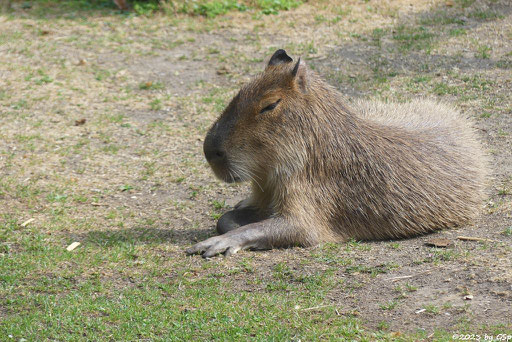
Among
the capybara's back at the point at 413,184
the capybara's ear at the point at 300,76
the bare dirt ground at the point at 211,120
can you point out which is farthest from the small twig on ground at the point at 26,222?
the capybara's back at the point at 413,184

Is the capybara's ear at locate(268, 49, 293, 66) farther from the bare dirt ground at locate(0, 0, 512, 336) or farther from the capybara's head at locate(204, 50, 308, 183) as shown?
the bare dirt ground at locate(0, 0, 512, 336)

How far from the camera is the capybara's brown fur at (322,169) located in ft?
15.3

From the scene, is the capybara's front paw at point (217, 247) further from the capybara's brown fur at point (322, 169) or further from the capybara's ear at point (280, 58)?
the capybara's ear at point (280, 58)

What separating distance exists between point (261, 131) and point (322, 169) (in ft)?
1.65

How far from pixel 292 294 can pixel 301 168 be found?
1053 millimetres

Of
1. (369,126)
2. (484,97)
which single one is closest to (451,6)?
(484,97)

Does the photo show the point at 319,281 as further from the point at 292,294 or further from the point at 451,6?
the point at 451,6

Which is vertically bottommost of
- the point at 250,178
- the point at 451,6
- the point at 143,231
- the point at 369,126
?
the point at 143,231

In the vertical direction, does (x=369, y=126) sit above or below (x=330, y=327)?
above

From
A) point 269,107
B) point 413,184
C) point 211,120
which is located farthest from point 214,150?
point 211,120

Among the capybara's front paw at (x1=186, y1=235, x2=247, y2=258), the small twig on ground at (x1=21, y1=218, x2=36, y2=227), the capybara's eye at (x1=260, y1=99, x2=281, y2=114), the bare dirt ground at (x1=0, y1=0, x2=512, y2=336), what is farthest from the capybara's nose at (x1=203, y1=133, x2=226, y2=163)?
the small twig on ground at (x1=21, y1=218, x2=36, y2=227)

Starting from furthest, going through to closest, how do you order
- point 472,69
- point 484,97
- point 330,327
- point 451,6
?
point 451,6 → point 472,69 → point 484,97 → point 330,327

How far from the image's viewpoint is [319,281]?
13.4 feet

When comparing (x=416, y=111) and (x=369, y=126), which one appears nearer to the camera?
(x=369, y=126)
